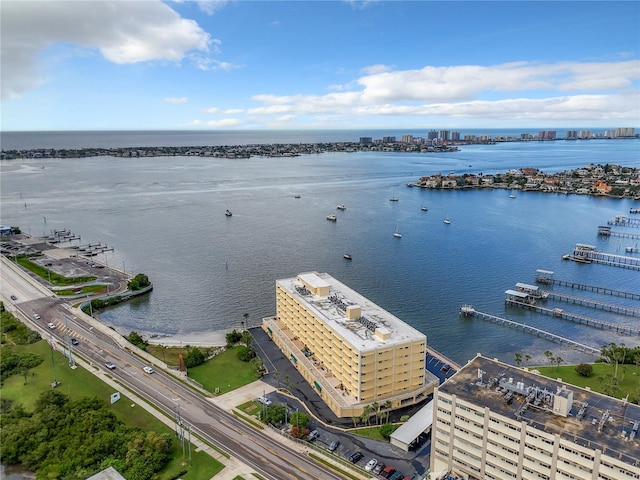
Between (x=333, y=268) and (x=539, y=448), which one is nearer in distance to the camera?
(x=539, y=448)

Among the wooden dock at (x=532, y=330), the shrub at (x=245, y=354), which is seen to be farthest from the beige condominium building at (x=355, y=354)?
the wooden dock at (x=532, y=330)

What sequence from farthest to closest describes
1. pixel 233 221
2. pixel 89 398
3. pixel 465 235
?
pixel 233 221 < pixel 465 235 < pixel 89 398

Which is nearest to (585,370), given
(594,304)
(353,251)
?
(594,304)

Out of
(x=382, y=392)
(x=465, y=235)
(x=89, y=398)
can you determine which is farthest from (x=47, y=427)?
(x=465, y=235)

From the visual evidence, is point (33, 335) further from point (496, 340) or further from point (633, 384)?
point (633, 384)

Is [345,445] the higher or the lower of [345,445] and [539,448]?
the lower

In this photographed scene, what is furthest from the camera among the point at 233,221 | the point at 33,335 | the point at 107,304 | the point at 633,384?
the point at 233,221

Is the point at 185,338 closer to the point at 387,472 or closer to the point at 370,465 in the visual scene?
the point at 370,465
